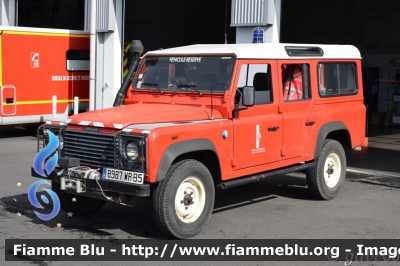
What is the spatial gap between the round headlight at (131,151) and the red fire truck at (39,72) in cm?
934

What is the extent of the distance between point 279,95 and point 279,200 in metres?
1.77

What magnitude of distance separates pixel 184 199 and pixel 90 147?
122 centimetres

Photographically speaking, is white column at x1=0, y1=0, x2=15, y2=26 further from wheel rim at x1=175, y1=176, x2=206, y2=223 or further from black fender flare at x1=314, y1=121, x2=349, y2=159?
wheel rim at x1=175, y1=176, x2=206, y2=223

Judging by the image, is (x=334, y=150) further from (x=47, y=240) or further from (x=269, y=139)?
(x=47, y=240)

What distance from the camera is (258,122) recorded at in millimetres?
7750

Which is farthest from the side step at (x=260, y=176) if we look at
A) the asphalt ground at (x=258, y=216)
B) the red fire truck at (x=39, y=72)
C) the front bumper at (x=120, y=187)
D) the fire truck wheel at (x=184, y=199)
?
the red fire truck at (x=39, y=72)

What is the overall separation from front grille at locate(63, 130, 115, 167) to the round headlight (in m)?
0.20

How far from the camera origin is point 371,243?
6.93m

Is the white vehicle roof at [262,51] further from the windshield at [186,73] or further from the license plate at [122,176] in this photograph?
the license plate at [122,176]

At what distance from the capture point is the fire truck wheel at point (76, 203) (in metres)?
7.61

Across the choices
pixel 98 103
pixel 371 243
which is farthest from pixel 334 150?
pixel 98 103
